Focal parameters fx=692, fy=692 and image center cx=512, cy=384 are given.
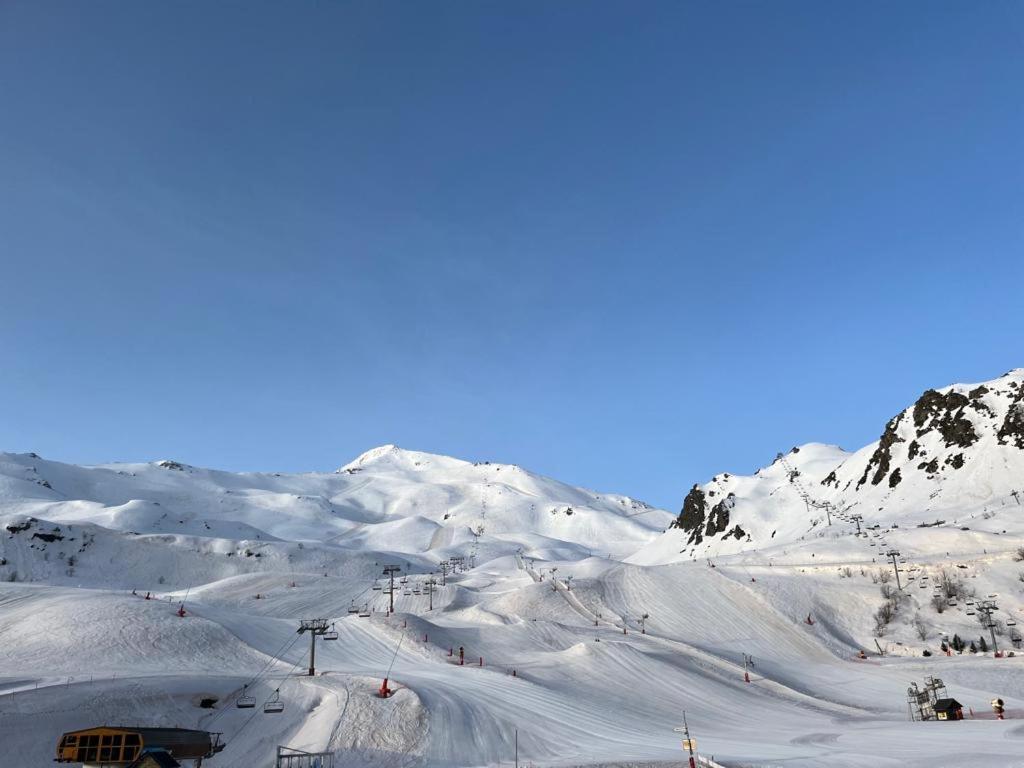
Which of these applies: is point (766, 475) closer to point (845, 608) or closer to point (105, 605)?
point (845, 608)

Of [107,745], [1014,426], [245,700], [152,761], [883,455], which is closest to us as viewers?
[152,761]

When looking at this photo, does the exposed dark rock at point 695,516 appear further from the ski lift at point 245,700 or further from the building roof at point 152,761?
the building roof at point 152,761

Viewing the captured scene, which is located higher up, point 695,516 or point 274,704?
point 695,516

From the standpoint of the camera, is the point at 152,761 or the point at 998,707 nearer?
the point at 152,761

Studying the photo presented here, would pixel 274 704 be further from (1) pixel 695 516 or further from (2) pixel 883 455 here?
(1) pixel 695 516

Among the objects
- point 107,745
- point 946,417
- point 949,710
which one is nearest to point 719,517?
point 946,417

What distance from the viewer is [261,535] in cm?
19775

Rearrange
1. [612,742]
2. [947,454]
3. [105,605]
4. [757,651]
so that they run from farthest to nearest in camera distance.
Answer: [947,454], [757,651], [105,605], [612,742]

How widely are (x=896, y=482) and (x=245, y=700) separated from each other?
135381 mm

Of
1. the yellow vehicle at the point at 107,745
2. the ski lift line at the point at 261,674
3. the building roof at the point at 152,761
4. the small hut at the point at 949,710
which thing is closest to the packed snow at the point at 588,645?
the ski lift line at the point at 261,674

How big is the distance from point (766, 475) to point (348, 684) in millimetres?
172960

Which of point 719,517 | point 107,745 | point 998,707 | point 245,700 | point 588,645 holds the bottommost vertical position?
point 245,700

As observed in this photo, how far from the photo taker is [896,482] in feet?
458

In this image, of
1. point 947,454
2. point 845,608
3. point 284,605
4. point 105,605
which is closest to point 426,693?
point 105,605
